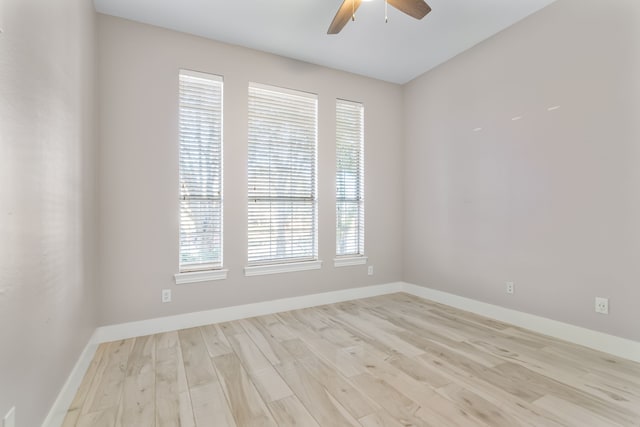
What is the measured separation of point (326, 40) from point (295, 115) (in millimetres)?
844

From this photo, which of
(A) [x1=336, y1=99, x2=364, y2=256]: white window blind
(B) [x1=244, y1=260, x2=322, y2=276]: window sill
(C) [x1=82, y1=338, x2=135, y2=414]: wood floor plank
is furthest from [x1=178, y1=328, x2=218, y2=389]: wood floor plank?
(A) [x1=336, y1=99, x2=364, y2=256]: white window blind

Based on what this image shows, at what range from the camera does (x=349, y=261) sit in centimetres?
384

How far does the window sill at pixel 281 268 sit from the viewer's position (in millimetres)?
3221

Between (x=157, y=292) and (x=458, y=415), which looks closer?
(x=458, y=415)

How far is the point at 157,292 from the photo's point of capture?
9.20 feet

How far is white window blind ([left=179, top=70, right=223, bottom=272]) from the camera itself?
9.61 feet

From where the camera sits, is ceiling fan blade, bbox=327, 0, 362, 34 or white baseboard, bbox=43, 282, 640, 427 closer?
white baseboard, bbox=43, 282, 640, 427

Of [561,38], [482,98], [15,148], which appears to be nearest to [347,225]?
[482,98]

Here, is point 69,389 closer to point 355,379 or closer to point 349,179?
point 355,379

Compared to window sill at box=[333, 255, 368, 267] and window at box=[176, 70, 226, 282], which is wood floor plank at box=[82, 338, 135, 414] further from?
window sill at box=[333, 255, 368, 267]

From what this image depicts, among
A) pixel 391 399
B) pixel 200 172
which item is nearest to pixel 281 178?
pixel 200 172

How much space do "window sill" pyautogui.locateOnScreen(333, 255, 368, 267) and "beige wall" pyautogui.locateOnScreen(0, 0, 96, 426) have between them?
2504mm

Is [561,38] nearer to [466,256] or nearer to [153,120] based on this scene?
[466,256]

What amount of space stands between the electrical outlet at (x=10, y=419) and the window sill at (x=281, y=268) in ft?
6.78
